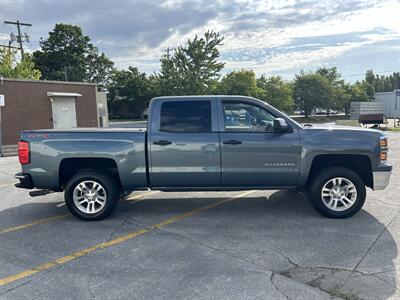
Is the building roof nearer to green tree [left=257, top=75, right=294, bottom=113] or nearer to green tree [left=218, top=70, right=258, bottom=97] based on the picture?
green tree [left=218, top=70, right=258, bottom=97]

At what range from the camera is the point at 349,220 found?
5098mm

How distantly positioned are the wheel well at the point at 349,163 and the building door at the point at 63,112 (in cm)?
1647

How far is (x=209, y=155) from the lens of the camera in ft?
16.8

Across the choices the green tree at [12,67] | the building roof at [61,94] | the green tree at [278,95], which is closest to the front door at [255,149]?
the building roof at [61,94]

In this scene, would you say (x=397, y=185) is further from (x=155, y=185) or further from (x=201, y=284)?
(x=201, y=284)

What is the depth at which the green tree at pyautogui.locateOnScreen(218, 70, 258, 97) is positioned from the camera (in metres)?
41.3

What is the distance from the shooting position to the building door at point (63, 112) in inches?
726

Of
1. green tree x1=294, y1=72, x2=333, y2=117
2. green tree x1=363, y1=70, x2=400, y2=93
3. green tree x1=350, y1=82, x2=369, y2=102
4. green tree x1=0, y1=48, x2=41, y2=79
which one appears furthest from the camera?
green tree x1=363, y1=70, x2=400, y2=93

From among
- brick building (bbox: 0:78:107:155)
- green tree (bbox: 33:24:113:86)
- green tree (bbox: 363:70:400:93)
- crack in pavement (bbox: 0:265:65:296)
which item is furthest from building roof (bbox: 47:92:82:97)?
green tree (bbox: 363:70:400:93)

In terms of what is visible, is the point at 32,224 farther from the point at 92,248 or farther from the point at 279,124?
the point at 279,124

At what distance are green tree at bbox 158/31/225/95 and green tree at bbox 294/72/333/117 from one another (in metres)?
17.7

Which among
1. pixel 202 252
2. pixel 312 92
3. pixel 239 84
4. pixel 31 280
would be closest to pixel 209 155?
pixel 202 252

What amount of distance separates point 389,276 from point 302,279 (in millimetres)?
889

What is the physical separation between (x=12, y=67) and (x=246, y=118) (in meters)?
30.7
